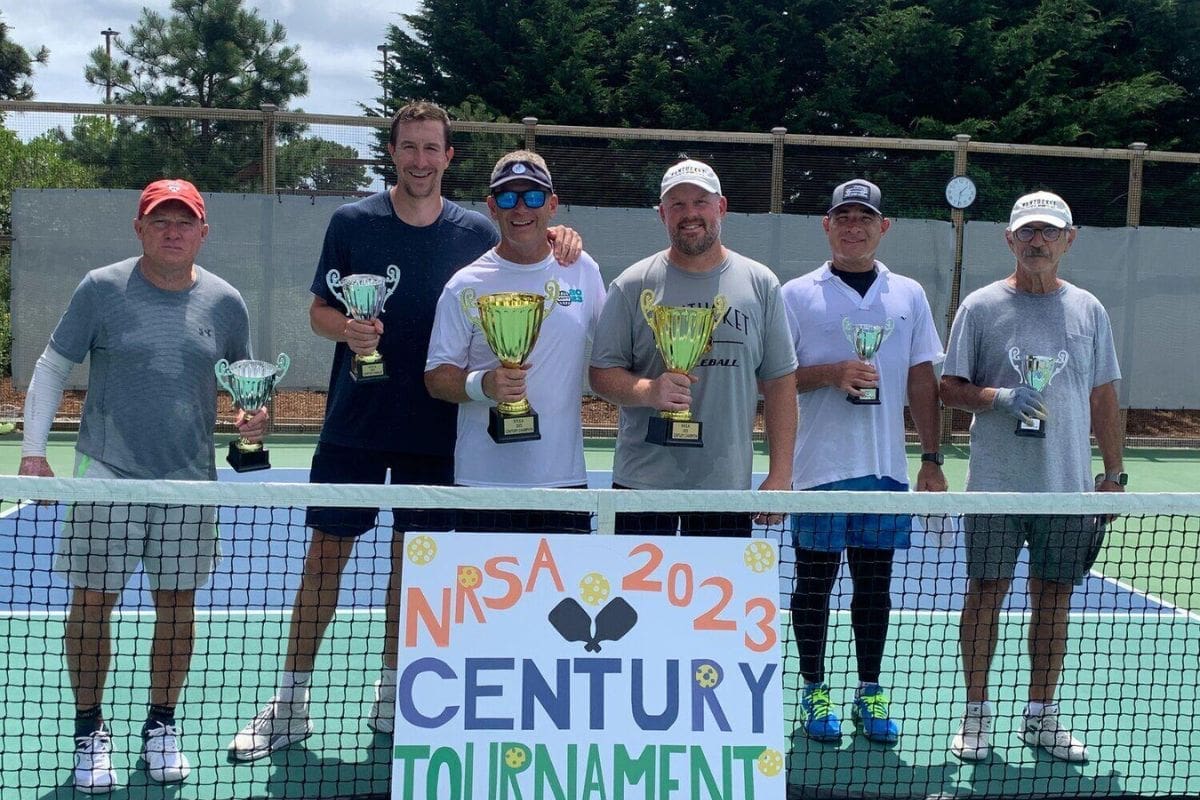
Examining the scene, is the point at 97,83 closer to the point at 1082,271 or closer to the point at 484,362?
the point at 1082,271

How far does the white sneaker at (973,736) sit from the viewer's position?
12.3ft

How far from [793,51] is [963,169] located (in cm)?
1019

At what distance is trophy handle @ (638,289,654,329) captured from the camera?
3.39 meters

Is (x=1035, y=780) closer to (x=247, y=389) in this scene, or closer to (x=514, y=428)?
(x=514, y=428)

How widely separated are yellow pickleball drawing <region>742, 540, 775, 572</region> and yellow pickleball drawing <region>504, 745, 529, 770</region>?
2.43 ft

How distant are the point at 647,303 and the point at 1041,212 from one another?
1.44 metres

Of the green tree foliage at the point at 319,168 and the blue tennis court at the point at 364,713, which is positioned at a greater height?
the green tree foliage at the point at 319,168

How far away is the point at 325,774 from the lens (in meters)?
3.47

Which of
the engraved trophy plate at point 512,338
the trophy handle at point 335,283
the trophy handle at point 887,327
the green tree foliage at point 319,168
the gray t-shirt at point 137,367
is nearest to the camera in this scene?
the engraved trophy plate at point 512,338

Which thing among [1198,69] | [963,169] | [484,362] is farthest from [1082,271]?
[1198,69]

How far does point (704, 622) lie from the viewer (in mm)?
2896

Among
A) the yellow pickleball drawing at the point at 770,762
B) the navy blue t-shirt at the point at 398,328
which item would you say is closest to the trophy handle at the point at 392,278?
the navy blue t-shirt at the point at 398,328

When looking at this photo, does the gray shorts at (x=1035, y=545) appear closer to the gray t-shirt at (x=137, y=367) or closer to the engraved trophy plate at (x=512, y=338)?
the engraved trophy plate at (x=512, y=338)

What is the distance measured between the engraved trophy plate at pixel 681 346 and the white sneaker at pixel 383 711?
1.32m
